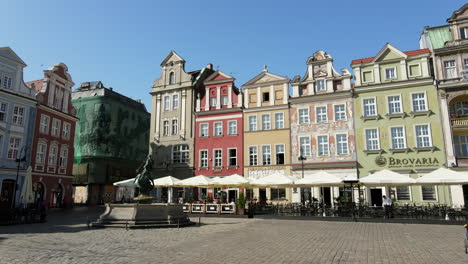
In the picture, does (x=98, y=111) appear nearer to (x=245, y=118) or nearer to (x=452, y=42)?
(x=245, y=118)

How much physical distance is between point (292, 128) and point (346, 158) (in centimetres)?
563

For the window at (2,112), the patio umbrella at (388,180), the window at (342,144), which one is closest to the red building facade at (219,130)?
the window at (342,144)

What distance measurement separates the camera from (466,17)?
2809cm

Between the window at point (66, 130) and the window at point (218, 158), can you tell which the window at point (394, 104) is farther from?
the window at point (66, 130)

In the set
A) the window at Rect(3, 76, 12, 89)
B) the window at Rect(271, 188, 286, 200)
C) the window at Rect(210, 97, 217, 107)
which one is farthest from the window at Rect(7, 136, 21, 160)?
the window at Rect(271, 188, 286, 200)

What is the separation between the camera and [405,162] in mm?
27516

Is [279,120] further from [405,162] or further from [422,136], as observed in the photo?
[422,136]

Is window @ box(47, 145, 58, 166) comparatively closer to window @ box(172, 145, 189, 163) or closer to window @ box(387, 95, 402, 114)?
window @ box(172, 145, 189, 163)

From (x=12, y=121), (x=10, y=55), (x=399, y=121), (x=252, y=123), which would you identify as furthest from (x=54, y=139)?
(x=399, y=121)

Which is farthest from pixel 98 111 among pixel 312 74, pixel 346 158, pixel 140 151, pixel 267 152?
pixel 346 158

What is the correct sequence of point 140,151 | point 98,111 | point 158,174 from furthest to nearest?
point 140,151 < point 98,111 < point 158,174

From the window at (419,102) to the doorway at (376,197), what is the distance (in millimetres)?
7546

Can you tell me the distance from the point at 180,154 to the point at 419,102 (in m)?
23.2

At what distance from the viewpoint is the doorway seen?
28.2m
